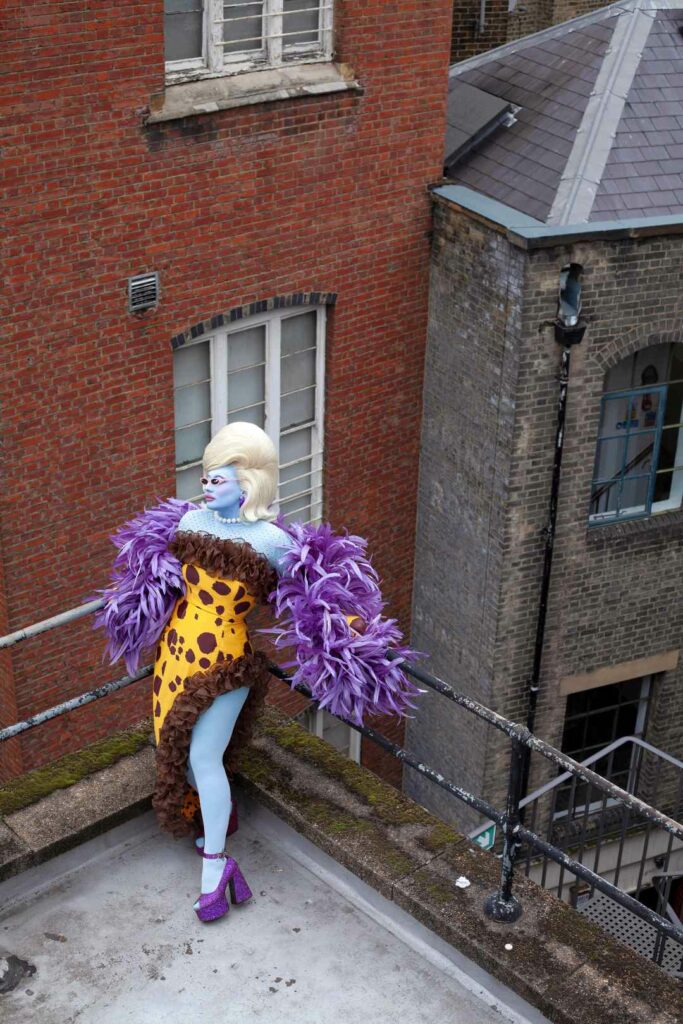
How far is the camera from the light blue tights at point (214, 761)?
17.4 feet

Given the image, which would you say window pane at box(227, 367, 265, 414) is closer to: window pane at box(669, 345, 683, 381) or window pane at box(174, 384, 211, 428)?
window pane at box(174, 384, 211, 428)

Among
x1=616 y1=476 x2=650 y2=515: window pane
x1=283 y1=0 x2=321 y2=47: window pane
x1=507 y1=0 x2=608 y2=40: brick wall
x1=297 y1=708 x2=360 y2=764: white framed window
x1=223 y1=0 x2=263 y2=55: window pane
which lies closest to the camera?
x1=223 y1=0 x2=263 y2=55: window pane

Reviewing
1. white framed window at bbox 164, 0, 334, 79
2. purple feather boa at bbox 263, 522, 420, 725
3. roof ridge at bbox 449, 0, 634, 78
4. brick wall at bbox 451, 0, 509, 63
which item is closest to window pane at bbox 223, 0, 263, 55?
white framed window at bbox 164, 0, 334, 79

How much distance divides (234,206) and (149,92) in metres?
1.16

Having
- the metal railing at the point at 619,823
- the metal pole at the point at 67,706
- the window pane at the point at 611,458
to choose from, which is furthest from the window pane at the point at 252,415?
the metal pole at the point at 67,706

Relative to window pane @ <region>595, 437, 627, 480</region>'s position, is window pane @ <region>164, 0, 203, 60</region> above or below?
above

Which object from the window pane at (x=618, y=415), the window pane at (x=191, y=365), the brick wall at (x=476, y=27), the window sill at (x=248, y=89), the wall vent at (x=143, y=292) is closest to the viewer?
the window sill at (x=248, y=89)

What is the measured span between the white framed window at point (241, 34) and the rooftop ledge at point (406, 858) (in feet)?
18.1

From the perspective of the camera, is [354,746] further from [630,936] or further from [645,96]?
[645,96]

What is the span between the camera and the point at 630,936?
10992 millimetres

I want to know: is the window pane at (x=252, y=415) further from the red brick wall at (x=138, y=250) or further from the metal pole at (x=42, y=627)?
the metal pole at (x=42, y=627)

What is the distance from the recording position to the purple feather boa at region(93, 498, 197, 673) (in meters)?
5.41

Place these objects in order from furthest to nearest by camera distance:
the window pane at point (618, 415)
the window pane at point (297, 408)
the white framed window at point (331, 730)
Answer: the white framed window at point (331, 730) → the window pane at point (618, 415) → the window pane at point (297, 408)

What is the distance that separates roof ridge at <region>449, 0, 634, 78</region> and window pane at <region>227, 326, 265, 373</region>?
165 inches
